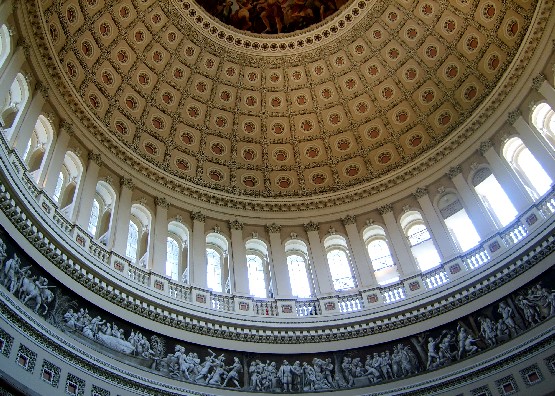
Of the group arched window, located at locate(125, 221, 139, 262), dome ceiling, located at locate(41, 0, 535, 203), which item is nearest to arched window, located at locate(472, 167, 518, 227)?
dome ceiling, located at locate(41, 0, 535, 203)

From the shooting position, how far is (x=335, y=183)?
3450cm

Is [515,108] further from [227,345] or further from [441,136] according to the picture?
[227,345]

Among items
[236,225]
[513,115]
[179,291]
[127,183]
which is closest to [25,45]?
[127,183]

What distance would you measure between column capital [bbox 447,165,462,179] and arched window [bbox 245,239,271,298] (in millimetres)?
9294

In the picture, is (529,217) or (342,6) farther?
(342,6)

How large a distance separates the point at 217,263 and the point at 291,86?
38.9 feet

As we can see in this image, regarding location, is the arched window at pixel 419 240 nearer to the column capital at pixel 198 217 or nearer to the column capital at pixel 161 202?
the column capital at pixel 198 217

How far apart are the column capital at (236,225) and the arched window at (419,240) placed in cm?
766

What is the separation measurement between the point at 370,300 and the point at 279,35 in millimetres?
16295

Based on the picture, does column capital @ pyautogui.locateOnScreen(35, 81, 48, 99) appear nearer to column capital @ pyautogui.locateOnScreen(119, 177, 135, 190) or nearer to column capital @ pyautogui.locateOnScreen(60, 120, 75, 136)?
column capital @ pyautogui.locateOnScreen(60, 120, 75, 136)

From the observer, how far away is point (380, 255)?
100.0ft

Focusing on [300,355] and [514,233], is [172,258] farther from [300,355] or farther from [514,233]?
[514,233]

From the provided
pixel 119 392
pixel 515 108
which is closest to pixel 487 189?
pixel 515 108

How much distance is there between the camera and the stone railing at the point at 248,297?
2177 centimetres
